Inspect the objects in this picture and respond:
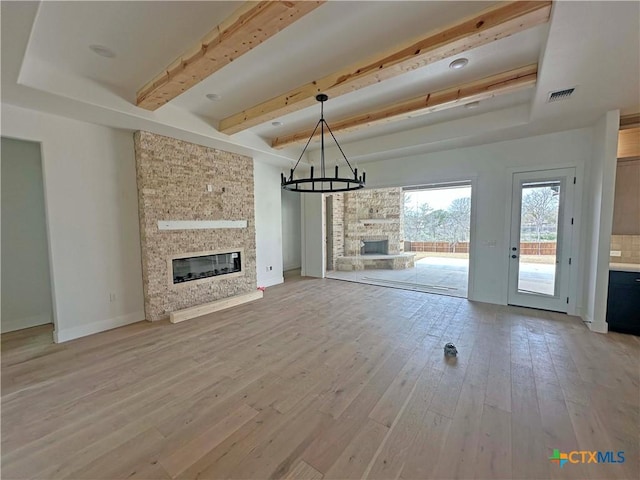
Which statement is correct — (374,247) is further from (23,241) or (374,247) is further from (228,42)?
(23,241)

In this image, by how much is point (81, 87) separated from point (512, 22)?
181 inches

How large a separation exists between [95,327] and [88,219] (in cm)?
162

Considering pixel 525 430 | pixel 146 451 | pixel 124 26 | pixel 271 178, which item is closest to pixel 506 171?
pixel 525 430

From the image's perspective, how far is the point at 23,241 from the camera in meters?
4.21

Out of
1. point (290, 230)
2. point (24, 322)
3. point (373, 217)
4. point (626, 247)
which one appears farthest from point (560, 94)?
point (24, 322)

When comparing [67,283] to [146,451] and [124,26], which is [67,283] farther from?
[124,26]

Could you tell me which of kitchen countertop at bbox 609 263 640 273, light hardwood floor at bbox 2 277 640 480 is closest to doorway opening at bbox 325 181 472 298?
kitchen countertop at bbox 609 263 640 273

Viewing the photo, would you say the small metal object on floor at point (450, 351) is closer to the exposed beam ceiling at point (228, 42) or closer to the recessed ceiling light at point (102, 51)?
the exposed beam ceiling at point (228, 42)

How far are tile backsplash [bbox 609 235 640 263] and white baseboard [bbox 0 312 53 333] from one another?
916cm

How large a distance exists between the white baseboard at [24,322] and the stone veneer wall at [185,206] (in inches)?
64.5

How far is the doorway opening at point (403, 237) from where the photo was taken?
6426mm

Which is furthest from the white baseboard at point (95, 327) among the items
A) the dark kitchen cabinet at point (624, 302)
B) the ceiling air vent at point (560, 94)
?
the dark kitchen cabinet at point (624, 302)

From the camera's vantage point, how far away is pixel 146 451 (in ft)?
6.04

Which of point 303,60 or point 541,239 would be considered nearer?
point 303,60
